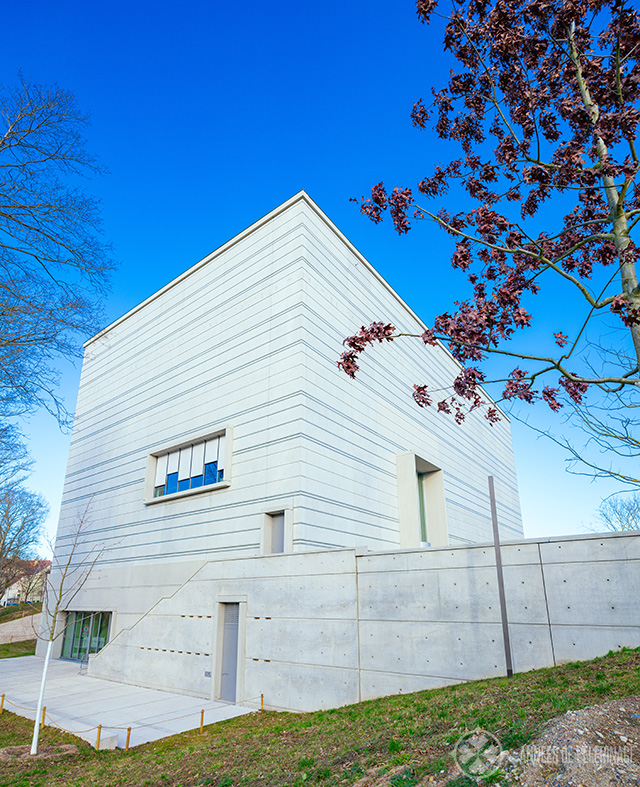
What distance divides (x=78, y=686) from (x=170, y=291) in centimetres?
1954

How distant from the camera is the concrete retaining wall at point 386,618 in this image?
10898 millimetres

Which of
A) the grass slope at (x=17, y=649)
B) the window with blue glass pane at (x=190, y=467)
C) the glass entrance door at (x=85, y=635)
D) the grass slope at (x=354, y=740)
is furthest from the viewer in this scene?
the grass slope at (x=17, y=649)

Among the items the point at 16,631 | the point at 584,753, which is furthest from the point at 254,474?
the point at 16,631

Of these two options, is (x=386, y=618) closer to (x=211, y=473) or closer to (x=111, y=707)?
(x=111, y=707)

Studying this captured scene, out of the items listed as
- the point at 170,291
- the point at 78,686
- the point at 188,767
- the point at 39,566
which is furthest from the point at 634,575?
the point at 39,566

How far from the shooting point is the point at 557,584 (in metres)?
11.3

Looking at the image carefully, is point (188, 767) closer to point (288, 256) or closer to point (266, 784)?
point (266, 784)

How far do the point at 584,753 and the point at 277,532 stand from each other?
14630mm

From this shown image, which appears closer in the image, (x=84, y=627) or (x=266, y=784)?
(x=266, y=784)

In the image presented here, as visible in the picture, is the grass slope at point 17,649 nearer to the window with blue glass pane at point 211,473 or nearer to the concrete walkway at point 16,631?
the concrete walkway at point 16,631

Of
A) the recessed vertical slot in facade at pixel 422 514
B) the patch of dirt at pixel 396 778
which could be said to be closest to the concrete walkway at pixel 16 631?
the recessed vertical slot in facade at pixel 422 514

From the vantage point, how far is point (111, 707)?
52.9 feet

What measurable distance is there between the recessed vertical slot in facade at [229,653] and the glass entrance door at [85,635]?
10.5m

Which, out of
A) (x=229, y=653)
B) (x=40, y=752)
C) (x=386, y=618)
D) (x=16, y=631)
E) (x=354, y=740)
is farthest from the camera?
(x=16, y=631)
